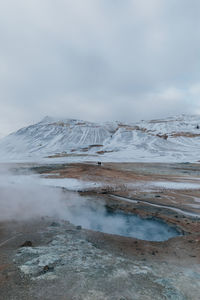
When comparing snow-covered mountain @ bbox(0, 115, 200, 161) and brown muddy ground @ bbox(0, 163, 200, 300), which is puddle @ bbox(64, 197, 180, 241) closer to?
brown muddy ground @ bbox(0, 163, 200, 300)

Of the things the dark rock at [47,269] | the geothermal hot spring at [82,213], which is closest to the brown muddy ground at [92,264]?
the dark rock at [47,269]

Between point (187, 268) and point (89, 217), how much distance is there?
4757mm

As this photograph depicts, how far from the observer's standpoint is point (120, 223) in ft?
25.5

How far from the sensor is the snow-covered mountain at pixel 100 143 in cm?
4166

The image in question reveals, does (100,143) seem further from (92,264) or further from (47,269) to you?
(47,269)

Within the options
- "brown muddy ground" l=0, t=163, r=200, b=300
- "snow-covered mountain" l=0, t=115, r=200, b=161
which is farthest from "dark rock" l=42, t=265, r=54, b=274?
"snow-covered mountain" l=0, t=115, r=200, b=161

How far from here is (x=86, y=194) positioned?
39.3ft

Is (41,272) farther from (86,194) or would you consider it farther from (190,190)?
(190,190)

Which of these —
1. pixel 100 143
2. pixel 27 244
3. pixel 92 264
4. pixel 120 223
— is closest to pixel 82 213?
pixel 120 223

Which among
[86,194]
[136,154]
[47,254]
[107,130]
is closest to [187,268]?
[47,254]

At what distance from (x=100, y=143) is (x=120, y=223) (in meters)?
50.7

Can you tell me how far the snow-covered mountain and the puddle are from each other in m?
28.7

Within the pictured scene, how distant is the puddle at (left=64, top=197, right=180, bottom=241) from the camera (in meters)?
6.76

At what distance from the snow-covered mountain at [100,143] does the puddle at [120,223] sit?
94.1ft
